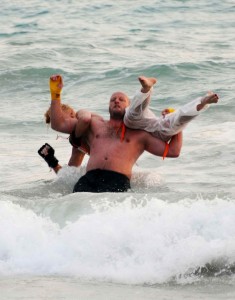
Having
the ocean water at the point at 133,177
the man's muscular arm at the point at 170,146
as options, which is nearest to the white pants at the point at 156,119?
the man's muscular arm at the point at 170,146

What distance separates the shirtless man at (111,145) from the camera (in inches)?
334

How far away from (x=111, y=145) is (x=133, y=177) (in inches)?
15.9

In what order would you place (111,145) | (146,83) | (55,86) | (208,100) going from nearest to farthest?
(208,100)
(146,83)
(55,86)
(111,145)

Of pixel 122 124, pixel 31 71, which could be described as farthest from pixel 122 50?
pixel 122 124

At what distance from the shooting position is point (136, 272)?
6340 mm

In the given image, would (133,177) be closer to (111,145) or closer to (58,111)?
(111,145)

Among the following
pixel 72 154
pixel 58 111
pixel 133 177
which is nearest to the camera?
pixel 58 111

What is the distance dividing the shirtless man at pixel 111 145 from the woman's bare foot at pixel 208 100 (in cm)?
65

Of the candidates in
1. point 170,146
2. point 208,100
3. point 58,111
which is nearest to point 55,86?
point 58,111

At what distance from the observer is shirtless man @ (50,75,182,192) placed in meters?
8.49

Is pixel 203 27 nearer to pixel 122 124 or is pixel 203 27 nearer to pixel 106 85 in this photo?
pixel 106 85

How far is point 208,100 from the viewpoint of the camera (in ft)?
25.5

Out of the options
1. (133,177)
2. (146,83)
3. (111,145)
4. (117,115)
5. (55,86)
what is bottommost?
(133,177)

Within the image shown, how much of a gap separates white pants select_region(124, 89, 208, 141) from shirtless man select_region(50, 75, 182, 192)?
0.09 meters
